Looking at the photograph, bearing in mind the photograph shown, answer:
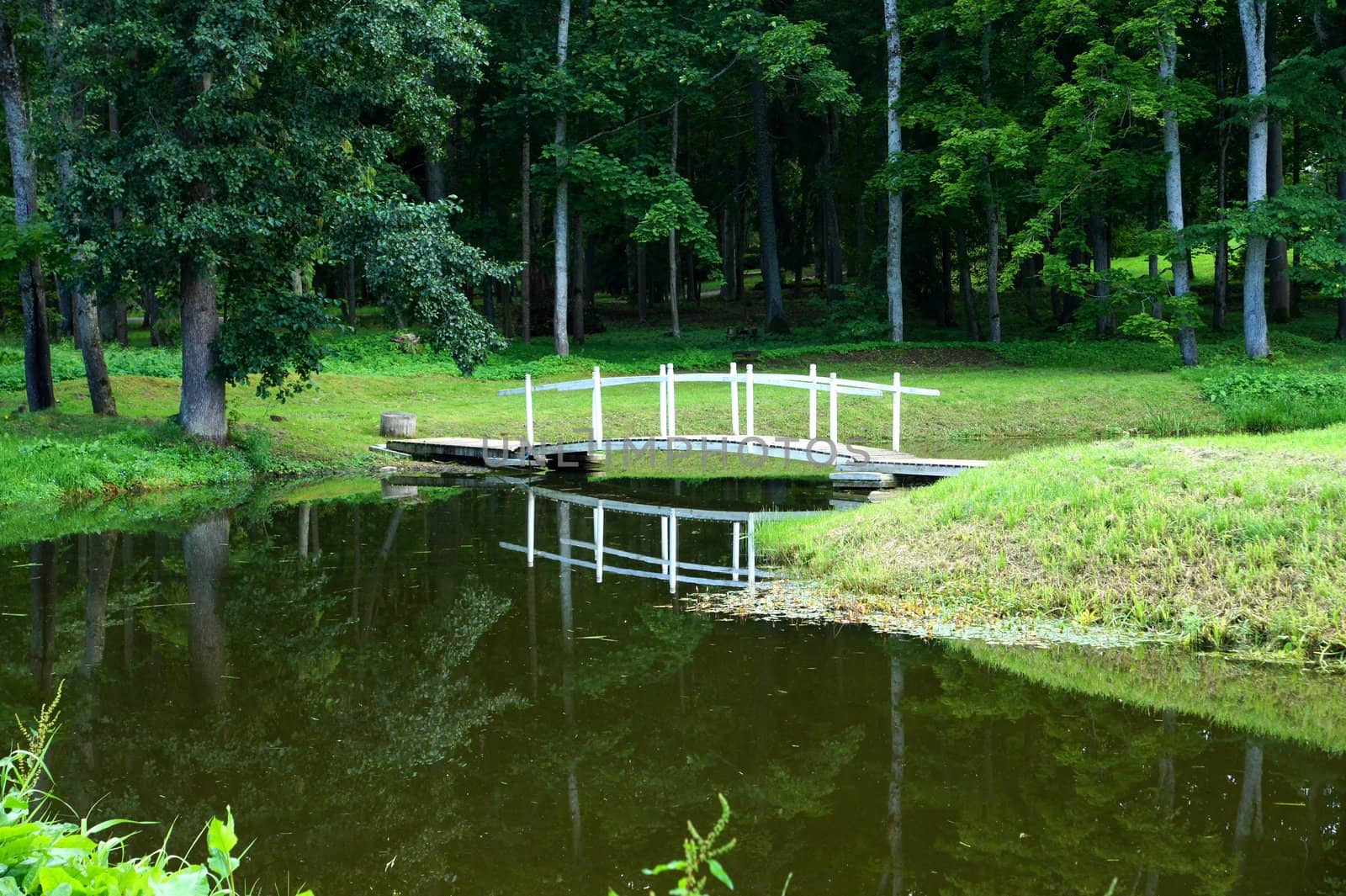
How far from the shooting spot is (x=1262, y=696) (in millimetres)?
7766

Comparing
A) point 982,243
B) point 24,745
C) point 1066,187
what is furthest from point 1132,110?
point 24,745

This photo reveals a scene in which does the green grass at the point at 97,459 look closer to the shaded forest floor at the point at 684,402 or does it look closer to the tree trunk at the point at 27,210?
the shaded forest floor at the point at 684,402

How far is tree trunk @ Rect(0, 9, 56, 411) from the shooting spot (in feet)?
62.2

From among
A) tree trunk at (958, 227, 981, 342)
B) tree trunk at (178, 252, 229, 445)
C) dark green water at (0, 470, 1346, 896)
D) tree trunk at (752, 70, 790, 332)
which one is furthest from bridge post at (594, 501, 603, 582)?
tree trunk at (752, 70, 790, 332)

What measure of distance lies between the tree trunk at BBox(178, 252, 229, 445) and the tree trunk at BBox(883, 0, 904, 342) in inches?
695

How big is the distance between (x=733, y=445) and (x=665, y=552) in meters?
5.30

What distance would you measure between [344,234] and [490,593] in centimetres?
945

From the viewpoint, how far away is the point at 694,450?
19.5 m

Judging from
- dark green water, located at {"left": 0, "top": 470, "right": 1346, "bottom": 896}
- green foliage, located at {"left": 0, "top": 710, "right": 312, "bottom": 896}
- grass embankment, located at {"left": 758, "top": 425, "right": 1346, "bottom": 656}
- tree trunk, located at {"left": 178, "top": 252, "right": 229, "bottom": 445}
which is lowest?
dark green water, located at {"left": 0, "top": 470, "right": 1346, "bottom": 896}

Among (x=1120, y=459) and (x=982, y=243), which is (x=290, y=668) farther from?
(x=982, y=243)

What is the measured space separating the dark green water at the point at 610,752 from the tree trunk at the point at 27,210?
9925 millimetres

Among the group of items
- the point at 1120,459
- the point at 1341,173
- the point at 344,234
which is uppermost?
the point at 1341,173

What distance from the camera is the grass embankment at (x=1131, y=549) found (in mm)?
9141

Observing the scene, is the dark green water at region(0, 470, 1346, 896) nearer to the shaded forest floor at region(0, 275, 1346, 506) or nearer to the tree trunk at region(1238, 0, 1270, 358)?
the shaded forest floor at region(0, 275, 1346, 506)
